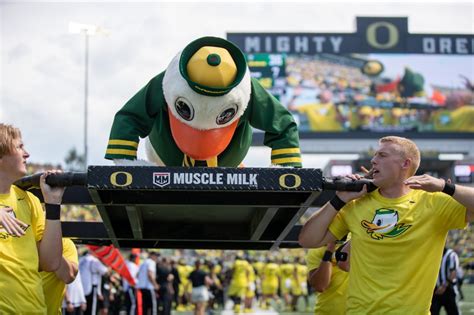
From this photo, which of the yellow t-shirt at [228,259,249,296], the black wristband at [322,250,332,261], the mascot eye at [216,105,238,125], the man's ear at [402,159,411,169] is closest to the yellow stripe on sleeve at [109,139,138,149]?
the mascot eye at [216,105,238,125]

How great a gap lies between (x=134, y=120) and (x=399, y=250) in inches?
91.0

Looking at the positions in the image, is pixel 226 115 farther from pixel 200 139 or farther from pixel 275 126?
pixel 275 126

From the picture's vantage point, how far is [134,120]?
211 inches

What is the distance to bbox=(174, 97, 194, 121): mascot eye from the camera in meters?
5.01

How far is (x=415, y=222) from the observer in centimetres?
382

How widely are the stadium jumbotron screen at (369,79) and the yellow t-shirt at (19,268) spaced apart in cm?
3115

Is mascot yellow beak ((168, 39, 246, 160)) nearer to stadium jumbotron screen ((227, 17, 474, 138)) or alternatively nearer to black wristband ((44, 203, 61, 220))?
black wristband ((44, 203, 61, 220))

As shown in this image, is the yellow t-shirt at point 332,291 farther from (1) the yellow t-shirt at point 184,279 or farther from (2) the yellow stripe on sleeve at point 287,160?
(1) the yellow t-shirt at point 184,279

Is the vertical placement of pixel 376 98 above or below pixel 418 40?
below

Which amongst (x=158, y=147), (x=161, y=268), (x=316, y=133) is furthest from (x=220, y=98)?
(x=316, y=133)

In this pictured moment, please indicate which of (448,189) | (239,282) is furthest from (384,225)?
(239,282)

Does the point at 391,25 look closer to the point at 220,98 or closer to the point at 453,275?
the point at 453,275

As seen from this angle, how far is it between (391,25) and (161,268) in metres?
23.9

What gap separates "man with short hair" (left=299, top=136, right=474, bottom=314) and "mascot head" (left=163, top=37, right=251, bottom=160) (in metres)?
1.25
